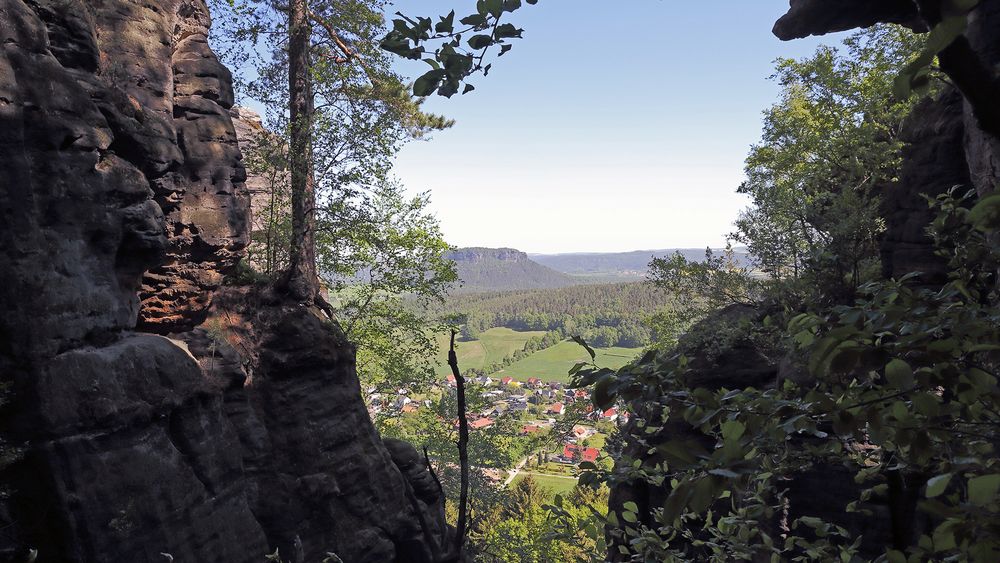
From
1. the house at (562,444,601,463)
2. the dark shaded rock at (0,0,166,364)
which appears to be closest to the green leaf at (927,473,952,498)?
the dark shaded rock at (0,0,166,364)

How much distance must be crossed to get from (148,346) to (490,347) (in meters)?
161

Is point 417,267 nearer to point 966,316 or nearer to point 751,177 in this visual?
point 751,177

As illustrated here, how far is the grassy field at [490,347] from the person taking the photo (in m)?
152

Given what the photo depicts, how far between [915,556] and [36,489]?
955 centimetres

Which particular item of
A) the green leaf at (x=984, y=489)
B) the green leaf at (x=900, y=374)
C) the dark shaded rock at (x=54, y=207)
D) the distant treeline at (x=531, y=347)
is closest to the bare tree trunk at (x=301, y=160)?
the dark shaded rock at (x=54, y=207)

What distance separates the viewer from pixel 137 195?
29.3 ft

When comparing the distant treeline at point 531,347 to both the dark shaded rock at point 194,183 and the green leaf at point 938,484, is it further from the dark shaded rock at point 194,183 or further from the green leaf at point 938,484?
the green leaf at point 938,484

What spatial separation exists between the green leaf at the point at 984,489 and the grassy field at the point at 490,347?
14306 centimetres

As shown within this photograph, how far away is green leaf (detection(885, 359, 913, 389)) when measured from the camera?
5.74 ft

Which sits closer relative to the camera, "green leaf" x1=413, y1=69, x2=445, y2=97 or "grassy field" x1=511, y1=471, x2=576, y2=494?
"green leaf" x1=413, y1=69, x2=445, y2=97

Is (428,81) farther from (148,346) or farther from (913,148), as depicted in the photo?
(913,148)

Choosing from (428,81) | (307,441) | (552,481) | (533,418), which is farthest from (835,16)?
(533,418)

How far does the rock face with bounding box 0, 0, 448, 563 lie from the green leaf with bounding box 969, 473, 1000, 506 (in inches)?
190

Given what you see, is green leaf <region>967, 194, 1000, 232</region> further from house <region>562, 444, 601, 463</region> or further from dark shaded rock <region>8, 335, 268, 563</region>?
house <region>562, 444, 601, 463</region>
